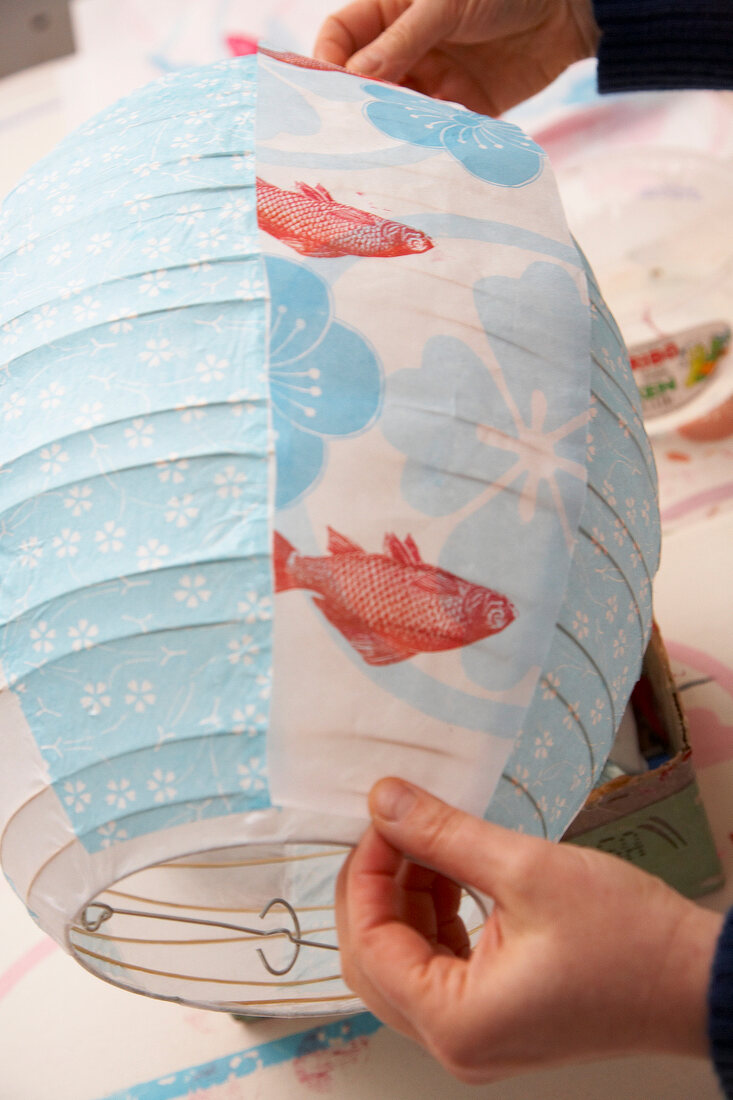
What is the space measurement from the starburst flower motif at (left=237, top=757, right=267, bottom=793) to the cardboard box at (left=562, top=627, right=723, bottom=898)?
45 centimetres

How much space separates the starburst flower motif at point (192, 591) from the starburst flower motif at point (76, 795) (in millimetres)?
109

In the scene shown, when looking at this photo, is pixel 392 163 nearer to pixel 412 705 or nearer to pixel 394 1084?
pixel 412 705

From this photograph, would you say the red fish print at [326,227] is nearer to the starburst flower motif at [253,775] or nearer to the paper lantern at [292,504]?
the paper lantern at [292,504]

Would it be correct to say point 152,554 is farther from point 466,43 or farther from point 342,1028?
point 466,43

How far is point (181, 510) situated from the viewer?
0.48 metres

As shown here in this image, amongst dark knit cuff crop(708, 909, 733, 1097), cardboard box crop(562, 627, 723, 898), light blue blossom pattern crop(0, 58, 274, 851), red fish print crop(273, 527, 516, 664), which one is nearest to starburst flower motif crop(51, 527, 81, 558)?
light blue blossom pattern crop(0, 58, 274, 851)

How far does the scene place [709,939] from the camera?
18.9 inches

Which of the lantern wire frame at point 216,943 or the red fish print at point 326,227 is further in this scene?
the lantern wire frame at point 216,943

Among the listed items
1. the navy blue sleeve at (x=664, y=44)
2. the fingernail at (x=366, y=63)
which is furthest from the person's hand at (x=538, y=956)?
the navy blue sleeve at (x=664, y=44)

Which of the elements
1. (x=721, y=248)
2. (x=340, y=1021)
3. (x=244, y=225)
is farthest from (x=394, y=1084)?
(x=721, y=248)

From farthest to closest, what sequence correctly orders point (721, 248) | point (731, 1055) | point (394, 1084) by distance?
1. point (721, 248)
2. point (394, 1084)
3. point (731, 1055)

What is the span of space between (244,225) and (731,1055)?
0.48 metres

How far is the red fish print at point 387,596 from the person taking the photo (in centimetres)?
47

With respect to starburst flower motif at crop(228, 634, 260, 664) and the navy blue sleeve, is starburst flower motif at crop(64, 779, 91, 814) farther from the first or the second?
the navy blue sleeve
